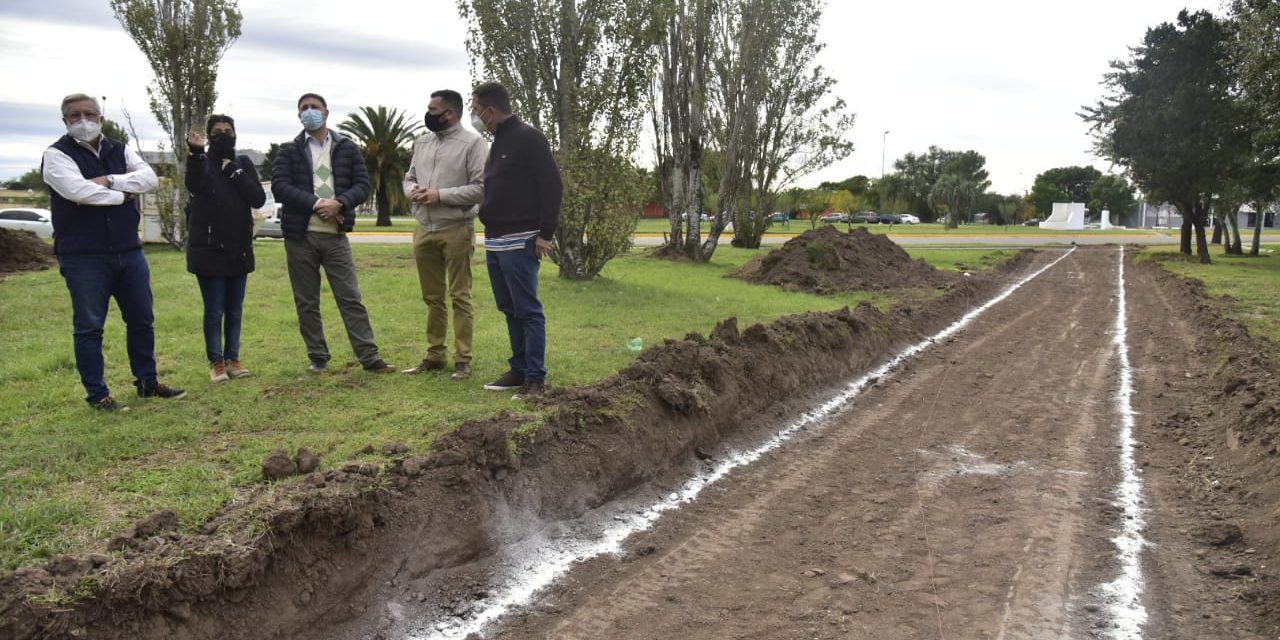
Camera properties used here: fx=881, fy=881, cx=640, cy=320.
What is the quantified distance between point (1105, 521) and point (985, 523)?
0.66 meters

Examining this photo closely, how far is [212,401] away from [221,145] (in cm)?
190

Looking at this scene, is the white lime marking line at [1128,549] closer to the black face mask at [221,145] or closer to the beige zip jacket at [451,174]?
the beige zip jacket at [451,174]

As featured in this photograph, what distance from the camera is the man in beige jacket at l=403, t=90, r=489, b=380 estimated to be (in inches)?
252

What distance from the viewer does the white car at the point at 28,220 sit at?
26.9 meters

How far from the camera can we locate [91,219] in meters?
5.49

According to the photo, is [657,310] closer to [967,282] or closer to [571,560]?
[571,560]

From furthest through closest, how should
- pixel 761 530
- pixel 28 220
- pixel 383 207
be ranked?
1. pixel 383 207
2. pixel 28 220
3. pixel 761 530

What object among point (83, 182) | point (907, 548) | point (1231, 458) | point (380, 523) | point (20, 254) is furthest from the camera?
point (20, 254)

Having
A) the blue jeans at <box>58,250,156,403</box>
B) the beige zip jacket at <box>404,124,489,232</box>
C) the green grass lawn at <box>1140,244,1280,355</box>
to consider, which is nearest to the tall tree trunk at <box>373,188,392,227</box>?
the green grass lawn at <box>1140,244,1280,355</box>

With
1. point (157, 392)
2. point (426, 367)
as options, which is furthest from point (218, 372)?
point (426, 367)

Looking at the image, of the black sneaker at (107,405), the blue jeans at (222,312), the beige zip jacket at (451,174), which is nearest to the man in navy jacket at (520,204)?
the beige zip jacket at (451,174)

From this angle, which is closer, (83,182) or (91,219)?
(83,182)

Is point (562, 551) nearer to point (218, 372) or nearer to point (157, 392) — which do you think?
point (157, 392)

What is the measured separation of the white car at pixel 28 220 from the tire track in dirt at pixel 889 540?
93.4 feet
